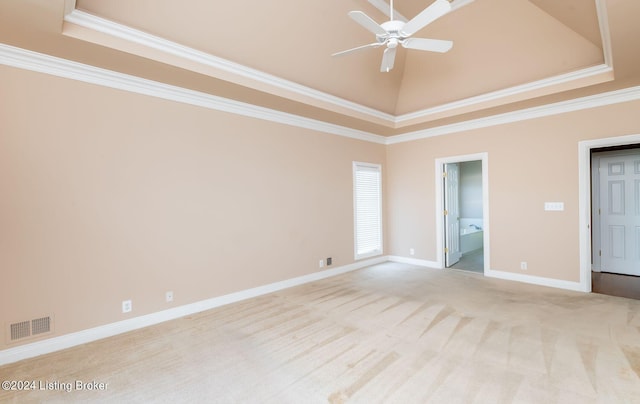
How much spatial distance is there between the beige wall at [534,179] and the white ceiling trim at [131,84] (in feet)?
10.2

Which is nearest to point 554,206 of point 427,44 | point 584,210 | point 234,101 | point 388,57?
point 584,210

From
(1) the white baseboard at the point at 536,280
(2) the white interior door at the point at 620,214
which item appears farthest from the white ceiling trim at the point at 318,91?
(1) the white baseboard at the point at 536,280

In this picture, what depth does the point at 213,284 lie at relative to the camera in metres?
3.99

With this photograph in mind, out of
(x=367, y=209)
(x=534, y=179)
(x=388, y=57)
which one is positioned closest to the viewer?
(x=388, y=57)

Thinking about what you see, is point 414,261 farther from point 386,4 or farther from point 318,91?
point 386,4

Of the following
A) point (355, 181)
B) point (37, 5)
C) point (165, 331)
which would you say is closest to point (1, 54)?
point (37, 5)

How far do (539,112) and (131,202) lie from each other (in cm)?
600

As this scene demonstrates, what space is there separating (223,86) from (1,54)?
6.47 feet

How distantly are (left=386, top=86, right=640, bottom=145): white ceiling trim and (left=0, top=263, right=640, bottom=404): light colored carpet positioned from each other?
2.74 m

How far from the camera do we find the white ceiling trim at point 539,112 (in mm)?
4034

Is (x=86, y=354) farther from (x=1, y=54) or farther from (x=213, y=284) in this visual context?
(x=1, y=54)

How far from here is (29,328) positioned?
278 centimetres

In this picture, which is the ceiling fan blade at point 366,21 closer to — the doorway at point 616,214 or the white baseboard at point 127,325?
the white baseboard at point 127,325

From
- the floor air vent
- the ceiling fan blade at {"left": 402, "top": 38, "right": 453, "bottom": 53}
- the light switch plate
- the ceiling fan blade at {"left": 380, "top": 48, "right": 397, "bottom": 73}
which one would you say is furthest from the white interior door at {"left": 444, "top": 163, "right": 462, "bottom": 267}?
the floor air vent
